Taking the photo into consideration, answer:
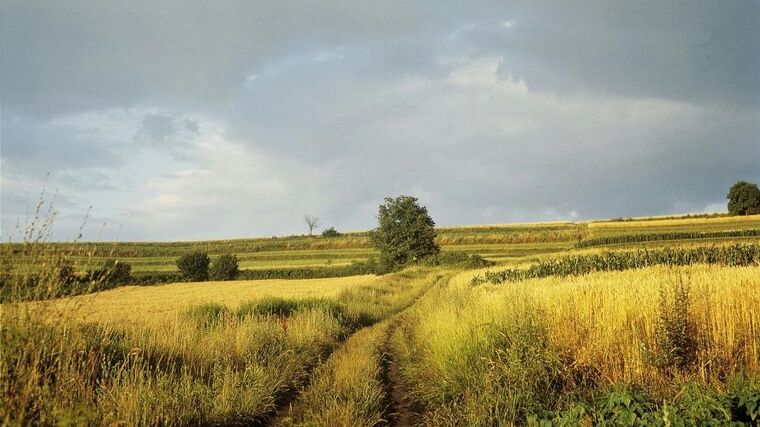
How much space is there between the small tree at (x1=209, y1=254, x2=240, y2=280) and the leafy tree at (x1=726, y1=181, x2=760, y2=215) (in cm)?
8045

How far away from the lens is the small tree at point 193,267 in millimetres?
63116

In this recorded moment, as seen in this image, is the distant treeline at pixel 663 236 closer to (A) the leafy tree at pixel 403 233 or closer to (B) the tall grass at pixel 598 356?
(A) the leafy tree at pixel 403 233

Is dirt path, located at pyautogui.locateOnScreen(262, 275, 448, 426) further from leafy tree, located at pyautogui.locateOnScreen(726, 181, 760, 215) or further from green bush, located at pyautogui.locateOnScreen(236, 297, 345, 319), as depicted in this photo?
leafy tree, located at pyautogui.locateOnScreen(726, 181, 760, 215)

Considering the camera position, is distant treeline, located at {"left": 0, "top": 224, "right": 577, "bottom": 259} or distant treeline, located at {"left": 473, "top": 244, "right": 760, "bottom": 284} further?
distant treeline, located at {"left": 0, "top": 224, "right": 577, "bottom": 259}

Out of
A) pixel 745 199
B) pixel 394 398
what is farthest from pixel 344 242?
pixel 394 398

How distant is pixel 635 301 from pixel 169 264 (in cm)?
7992

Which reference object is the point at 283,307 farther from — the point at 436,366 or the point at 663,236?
the point at 663,236

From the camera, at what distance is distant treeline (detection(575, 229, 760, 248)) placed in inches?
2271

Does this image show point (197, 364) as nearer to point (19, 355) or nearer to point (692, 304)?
point (19, 355)

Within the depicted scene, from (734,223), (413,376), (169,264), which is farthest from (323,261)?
(413,376)

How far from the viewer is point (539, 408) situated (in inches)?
258

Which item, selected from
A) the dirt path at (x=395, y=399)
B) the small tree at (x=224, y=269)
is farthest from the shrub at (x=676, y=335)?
the small tree at (x=224, y=269)

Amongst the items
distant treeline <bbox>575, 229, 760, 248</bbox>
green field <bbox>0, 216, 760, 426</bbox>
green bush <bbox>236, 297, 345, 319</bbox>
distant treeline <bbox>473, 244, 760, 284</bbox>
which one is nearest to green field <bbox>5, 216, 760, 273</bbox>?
distant treeline <bbox>575, 229, 760, 248</bbox>

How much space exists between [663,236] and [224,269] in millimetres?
56100
